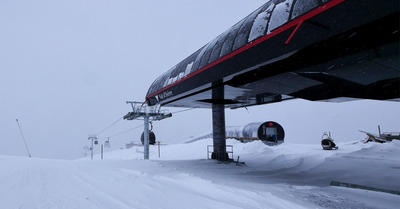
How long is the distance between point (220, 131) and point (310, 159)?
5564 millimetres

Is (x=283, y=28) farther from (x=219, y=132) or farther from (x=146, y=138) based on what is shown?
(x=146, y=138)

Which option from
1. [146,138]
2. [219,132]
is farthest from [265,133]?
[219,132]

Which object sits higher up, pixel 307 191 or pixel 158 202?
pixel 158 202

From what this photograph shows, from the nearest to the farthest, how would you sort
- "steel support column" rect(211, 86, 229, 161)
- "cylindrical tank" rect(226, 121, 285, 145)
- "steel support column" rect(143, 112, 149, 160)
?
"steel support column" rect(211, 86, 229, 161), "steel support column" rect(143, 112, 149, 160), "cylindrical tank" rect(226, 121, 285, 145)

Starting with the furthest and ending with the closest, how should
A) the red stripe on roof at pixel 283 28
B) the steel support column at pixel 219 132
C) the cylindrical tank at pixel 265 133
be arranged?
1. the cylindrical tank at pixel 265 133
2. the steel support column at pixel 219 132
3. the red stripe on roof at pixel 283 28

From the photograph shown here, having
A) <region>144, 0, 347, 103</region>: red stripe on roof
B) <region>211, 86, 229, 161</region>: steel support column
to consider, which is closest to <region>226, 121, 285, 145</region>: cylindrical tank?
<region>211, 86, 229, 161</region>: steel support column

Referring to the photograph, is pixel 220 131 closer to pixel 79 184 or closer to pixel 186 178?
pixel 186 178

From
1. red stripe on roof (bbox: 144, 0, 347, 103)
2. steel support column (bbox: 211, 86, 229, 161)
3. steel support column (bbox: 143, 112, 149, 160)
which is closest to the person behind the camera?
red stripe on roof (bbox: 144, 0, 347, 103)

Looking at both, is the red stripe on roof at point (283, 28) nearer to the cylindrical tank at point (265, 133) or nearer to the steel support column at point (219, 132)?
the steel support column at point (219, 132)

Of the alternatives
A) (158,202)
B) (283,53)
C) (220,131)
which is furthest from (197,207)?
(220,131)

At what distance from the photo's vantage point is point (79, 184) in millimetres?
5719

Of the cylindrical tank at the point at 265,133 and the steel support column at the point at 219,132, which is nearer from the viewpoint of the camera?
the steel support column at the point at 219,132

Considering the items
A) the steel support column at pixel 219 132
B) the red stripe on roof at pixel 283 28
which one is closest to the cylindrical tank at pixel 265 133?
the steel support column at pixel 219 132

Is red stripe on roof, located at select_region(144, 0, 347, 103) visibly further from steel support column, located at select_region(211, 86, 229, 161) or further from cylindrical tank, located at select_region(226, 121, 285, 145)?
cylindrical tank, located at select_region(226, 121, 285, 145)
